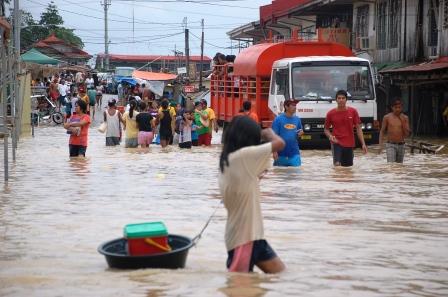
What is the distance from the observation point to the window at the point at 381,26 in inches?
1347

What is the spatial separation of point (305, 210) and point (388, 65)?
2200 cm

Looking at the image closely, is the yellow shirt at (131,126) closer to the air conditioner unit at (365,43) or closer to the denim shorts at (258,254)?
the air conditioner unit at (365,43)

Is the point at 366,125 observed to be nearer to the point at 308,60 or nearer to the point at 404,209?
the point at 308,60

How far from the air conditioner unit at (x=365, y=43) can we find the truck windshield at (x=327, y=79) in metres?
13.3

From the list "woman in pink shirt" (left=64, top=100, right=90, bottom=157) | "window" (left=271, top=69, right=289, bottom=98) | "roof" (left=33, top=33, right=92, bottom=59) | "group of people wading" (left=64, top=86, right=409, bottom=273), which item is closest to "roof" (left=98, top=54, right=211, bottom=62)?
"roof" (left=33, top=33, right=92, bottom=59)

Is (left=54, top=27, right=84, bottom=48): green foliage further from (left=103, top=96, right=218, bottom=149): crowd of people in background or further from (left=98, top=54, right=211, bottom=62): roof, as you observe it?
(left=103, top=96, right=218, bottom=149): crowd of people in background

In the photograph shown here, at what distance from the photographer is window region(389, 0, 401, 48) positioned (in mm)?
32469

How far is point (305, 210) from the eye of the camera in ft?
37.1

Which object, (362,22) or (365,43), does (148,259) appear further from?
(362,22)

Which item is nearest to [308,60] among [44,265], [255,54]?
[255,54]

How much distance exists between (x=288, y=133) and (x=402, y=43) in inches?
738

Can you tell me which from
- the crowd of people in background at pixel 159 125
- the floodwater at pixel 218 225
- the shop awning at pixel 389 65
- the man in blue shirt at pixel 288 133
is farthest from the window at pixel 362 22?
the man in blue shirt at pixel 288 133

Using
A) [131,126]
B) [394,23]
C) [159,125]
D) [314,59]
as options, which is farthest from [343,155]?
[394,23]

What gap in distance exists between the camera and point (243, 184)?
650 centimetres
